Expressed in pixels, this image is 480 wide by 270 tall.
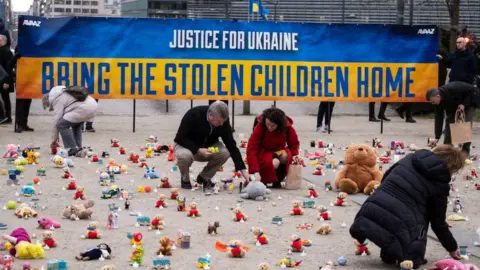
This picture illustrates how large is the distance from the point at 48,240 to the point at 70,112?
264 inches

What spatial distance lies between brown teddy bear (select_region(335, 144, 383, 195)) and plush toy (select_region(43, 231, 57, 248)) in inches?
161

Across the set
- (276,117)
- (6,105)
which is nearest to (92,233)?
(276,117)

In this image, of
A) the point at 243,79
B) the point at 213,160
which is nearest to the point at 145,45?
the point at 243,79

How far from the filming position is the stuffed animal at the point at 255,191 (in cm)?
1078

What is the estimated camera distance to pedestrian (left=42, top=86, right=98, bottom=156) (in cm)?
1456

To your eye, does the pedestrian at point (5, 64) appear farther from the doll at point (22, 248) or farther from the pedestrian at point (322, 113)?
the doll at point (22, 248)

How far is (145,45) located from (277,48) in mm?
2389

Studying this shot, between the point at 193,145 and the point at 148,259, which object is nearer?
the point at 148,259

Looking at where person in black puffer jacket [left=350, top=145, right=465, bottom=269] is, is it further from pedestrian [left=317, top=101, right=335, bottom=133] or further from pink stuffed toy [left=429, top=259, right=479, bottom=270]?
pedestrian [left=317, top=101, right=335, bottom=133]

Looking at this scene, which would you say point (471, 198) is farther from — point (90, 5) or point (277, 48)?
point (90, 5)

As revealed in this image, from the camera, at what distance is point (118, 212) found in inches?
386

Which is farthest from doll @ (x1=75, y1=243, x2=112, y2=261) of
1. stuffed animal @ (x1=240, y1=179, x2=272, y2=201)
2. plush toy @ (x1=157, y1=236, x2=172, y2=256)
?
stuffed animal @ (x1=240, y1=179, x2=272, y2=201)

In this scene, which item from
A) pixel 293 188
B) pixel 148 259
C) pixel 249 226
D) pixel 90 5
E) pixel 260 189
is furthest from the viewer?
pixel 90 5

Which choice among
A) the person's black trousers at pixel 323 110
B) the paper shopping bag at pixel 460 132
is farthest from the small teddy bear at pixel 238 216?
the person's black trousers at pixel 323 110
